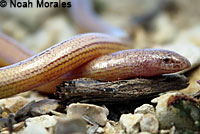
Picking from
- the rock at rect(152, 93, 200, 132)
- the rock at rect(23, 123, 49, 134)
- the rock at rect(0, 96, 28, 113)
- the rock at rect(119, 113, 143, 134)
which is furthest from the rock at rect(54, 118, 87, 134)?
the rock at rect(0, 96, 28, 113)

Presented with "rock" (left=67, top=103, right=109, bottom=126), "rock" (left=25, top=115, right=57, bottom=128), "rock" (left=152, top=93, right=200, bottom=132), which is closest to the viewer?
"rock" (left=152, top=93, right=200, bottom=132)

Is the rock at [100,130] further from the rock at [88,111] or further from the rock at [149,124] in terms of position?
the rock at [149,124]

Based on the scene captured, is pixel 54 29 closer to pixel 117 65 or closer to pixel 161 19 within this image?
pixel 161 19

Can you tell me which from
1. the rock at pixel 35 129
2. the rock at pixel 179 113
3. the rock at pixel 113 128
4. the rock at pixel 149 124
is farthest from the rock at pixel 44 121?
the rock at pixel 179 113

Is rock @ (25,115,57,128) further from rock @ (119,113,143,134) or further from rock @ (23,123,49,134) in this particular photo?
rock @ (119,113,143,134)

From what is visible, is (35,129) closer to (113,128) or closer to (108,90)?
(113,128)

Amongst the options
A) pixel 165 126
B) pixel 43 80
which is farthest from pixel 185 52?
pixel 43 80
